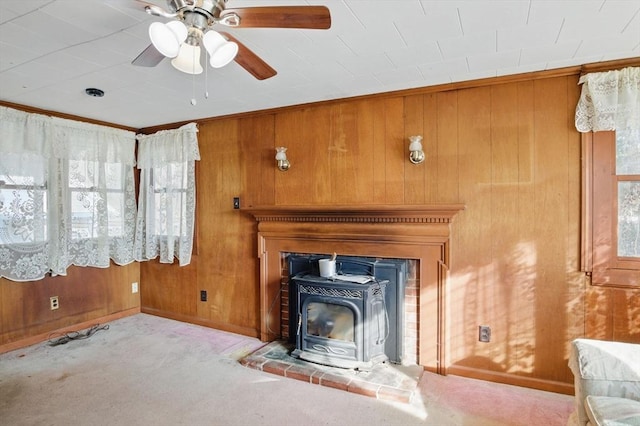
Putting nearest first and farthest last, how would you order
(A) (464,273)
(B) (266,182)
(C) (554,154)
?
(C) (554,154) → (A) (464,273) → (B) (266,182)

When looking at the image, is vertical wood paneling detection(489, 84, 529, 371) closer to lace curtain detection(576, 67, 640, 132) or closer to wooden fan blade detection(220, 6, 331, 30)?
lace curtain detection(576, 67, 640, 132)

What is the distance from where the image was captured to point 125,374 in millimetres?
2701

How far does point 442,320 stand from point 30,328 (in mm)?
3730

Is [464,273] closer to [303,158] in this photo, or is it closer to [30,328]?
A: [303,158]

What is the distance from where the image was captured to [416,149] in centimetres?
262

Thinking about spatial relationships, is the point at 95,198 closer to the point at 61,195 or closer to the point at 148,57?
the point at 61,195

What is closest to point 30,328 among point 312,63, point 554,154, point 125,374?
point 125,374

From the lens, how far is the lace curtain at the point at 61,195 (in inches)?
120

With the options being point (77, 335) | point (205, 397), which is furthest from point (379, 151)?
point (77, 335)

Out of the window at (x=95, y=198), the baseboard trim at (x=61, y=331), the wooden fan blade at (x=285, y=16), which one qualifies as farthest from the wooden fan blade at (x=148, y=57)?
the baseboard trim at (x=61, y=331)

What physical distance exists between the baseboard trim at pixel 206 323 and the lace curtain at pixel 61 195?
0.69 metres

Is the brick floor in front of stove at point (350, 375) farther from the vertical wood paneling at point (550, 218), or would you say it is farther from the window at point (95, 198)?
the window at point (95, 198)

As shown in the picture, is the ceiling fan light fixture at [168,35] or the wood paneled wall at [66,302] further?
the wood paneled wall at [66,302]

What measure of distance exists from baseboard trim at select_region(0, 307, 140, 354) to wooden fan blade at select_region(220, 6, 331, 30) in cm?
360
